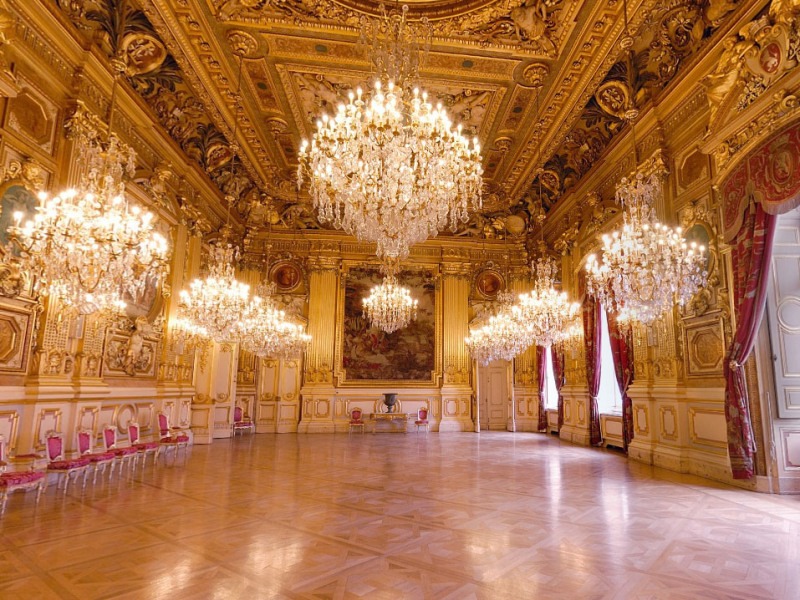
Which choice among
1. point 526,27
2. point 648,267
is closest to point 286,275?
point 526,27

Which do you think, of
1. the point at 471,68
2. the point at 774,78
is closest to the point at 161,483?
the point at 471,68

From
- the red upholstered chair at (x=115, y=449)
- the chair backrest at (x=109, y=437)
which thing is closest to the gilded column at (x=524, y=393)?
the red upholstered chair at (x=115, y=449)

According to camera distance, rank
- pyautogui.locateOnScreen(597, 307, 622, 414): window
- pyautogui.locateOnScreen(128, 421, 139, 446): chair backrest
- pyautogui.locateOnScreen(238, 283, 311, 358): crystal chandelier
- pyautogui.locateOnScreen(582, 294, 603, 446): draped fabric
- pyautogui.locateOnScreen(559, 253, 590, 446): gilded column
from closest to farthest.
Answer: pyautogui.locateOnScreen(128, 421, 139, 446): chair backrest, pyautogui.locateOnScreen(238, 283, 311, 358): crystal chandelier, pyautogui.locateOnScreen(582, 294, 603, 446): draped fabric, pyautogui.locateOnScreen(597, 307, 622, 414): window, pyautogui.locateOnScreen(559, 253, 590, 446): gilded column

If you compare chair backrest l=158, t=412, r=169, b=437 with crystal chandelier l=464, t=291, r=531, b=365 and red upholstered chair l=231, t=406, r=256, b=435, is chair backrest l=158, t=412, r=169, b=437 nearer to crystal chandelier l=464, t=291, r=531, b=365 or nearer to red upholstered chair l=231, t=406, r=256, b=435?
red upholstered chair l=231, t=406, r=256, b=435

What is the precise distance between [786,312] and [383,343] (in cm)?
922

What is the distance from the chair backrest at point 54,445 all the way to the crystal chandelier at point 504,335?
23.7 feet

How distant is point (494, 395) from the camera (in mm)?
13898

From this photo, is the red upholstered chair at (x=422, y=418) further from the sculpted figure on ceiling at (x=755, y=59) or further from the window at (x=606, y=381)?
the sculpted figure on ceiling at (x=755, y=59)

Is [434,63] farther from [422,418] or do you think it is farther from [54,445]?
[422,418]

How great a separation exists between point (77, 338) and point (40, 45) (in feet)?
12.1

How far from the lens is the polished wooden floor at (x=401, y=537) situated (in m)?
2.88

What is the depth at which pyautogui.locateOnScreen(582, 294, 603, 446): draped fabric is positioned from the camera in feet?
32.1

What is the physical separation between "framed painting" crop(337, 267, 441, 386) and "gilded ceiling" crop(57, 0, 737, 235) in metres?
4.42

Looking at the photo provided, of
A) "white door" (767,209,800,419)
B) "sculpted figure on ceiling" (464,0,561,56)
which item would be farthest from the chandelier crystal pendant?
"white door" (767,209,800,419)
